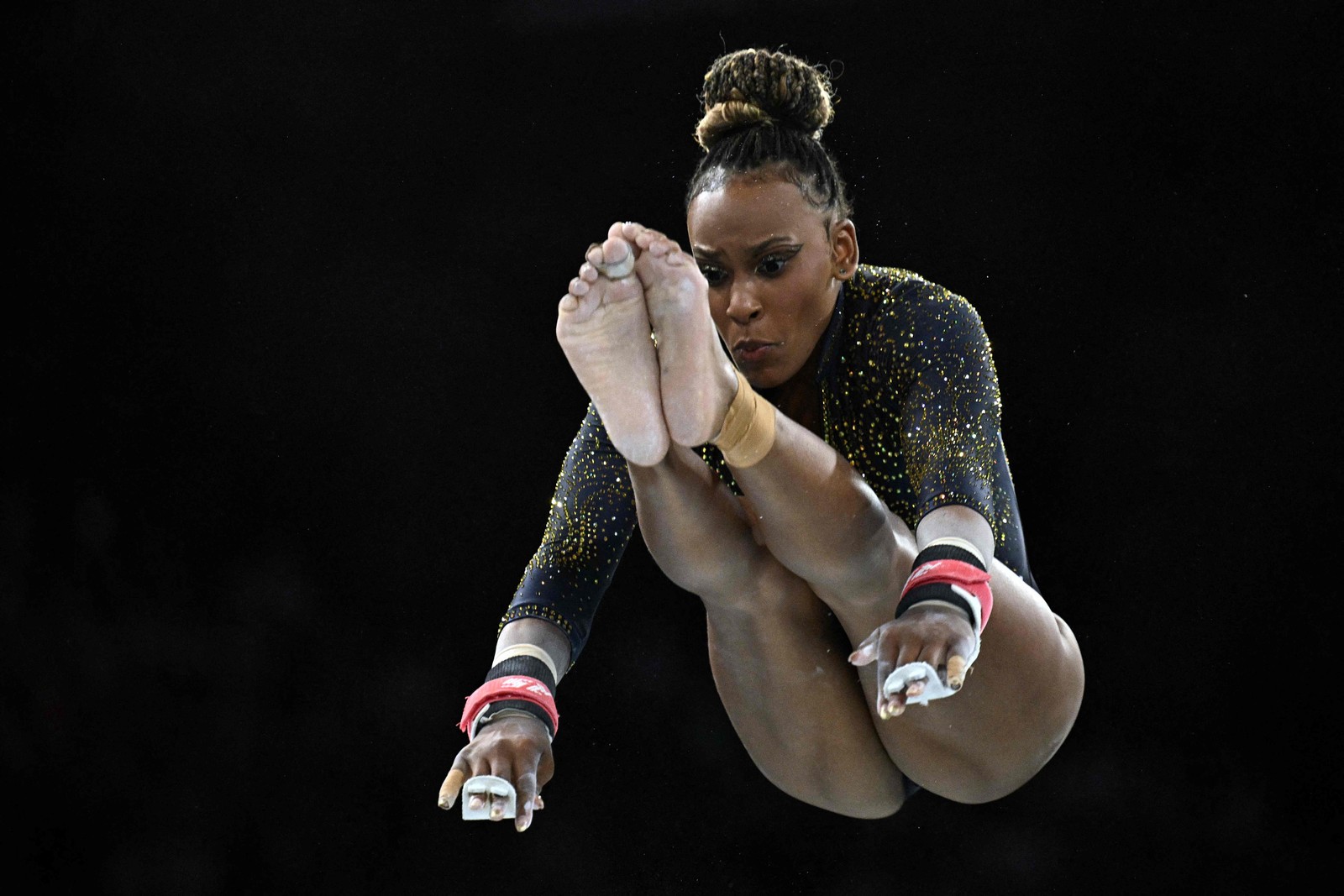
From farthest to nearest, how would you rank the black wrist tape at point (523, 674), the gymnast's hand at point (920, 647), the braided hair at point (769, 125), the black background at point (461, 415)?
the black background at point (461, 415) → the braided hair at point (769, 125) → the black wrist tape at point (523, 674) → the gymnast's hand at point (920, 647)

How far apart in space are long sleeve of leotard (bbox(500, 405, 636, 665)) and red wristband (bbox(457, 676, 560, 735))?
0.17 m

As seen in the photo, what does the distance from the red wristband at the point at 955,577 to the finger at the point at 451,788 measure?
1.89 ft

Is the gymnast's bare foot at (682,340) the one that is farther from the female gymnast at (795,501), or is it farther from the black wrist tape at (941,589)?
the black wrist tape at (941,589)

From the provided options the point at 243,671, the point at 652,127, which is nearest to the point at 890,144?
the point at 652,127

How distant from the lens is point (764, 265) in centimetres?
204

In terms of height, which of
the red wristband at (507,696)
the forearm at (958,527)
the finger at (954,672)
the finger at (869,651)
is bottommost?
the finger at (954,672)

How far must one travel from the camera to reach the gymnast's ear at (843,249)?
83.6 inches

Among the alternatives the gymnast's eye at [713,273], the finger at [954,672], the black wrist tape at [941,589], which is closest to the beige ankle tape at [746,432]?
the black wrist tape at [941,589]

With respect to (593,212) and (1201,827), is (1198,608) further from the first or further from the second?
(593,212)

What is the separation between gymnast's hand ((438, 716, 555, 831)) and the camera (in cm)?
166

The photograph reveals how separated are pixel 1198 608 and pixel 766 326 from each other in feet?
4.75

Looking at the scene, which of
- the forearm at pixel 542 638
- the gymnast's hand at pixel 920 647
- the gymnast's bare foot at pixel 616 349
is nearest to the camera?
the gymnast's hand at pixel 920 647

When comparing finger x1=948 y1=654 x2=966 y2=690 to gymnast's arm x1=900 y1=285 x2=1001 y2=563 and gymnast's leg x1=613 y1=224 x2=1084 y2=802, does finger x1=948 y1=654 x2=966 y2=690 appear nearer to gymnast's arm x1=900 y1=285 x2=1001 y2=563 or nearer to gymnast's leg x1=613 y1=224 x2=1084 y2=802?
gymnast's leg x1=613 y1=224 x2=1084 y2=802

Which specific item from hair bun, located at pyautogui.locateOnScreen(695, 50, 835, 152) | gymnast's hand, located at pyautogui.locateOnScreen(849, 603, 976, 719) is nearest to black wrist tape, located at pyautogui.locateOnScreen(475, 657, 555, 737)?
gymnast's hand, located at pyautogui.locateOnScreen(849, 603, 976, 719)
